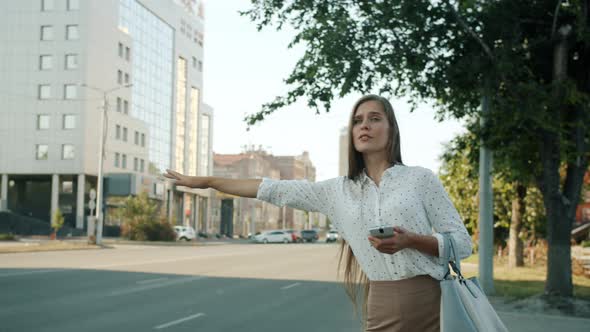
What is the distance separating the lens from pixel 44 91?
73.9m

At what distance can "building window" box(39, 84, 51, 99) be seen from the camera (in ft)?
242

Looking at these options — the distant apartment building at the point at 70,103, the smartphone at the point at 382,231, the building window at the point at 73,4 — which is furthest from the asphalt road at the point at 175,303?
the building window at the point at 73,4

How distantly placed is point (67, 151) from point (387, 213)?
239 ft

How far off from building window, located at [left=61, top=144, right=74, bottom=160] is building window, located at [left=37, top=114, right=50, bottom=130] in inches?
103

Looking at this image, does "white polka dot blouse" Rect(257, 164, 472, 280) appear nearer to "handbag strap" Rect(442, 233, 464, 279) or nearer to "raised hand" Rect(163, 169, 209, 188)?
"handbag strap" Rect(442, 233, 464, 279)

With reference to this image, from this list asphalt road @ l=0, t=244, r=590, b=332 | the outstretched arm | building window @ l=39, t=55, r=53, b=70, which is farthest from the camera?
building window @ l=39, t=55, r=53, b=70

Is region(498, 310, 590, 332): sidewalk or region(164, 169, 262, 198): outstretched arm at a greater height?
region(164, 169, 262, 198): outstretched arm

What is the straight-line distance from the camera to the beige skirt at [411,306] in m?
3.22

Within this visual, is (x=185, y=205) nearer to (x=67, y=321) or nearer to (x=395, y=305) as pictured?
(x=67, y=321)

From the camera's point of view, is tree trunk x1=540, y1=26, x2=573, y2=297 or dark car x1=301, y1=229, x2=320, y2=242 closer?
tree trunk x1=540, y1=26, x2=573, y2=297

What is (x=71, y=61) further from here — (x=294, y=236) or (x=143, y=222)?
(x=294, y=236)

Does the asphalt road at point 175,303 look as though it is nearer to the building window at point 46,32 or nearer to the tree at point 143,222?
the tree at point 143,222

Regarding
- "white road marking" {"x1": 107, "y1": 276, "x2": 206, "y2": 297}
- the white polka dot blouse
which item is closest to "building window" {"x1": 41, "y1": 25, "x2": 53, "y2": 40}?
"white road marking" {"x1": 107, "y1": 276, "x2": 206, "y2": 297}

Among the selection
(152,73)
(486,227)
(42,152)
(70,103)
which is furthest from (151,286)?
(152,73)
